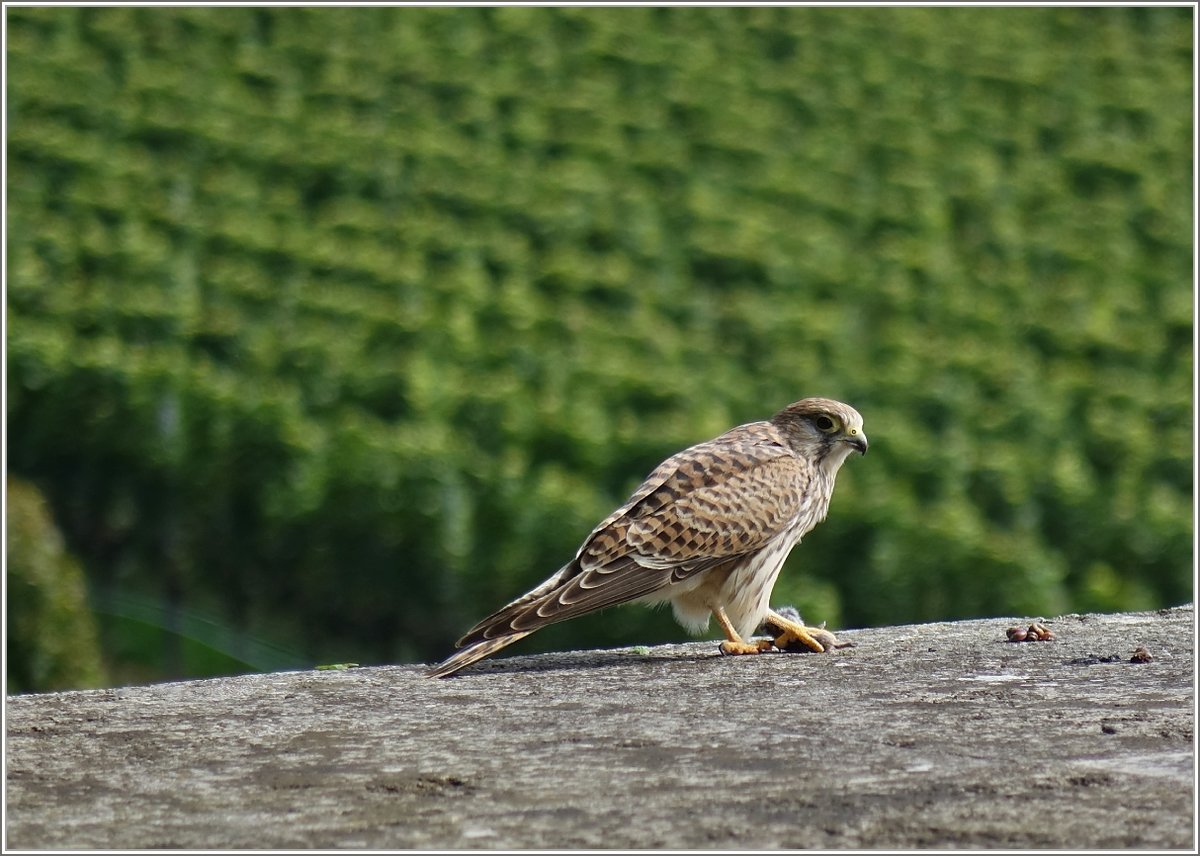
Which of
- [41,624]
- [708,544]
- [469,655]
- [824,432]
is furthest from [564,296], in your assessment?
[469,655]

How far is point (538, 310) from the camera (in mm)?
12867

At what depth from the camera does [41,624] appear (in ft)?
24.1

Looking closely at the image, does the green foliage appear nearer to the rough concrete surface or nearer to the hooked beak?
the rough concrete surface

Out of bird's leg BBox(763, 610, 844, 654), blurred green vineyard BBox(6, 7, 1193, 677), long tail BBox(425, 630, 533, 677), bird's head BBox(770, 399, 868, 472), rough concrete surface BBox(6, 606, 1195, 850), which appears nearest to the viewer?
rough concrete surface BBox(6, 606, 1195, 850)

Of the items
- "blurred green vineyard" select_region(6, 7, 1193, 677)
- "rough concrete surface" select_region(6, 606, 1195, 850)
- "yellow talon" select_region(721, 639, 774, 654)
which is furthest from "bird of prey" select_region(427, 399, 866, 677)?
"blurred green vineyard" select_region(6, 7, 1193, 677)

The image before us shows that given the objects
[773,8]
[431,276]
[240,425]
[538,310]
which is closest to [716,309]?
[538,310]

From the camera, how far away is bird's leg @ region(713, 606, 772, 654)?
15.8 feet

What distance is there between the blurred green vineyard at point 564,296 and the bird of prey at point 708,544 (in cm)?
329

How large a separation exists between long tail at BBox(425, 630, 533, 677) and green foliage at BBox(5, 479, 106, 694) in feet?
11.1

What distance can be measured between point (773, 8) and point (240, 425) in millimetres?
13247

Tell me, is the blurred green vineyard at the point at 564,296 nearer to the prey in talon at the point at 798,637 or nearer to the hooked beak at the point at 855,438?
the hooked beak at the point at 855,438

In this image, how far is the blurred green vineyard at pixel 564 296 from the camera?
9.32 m

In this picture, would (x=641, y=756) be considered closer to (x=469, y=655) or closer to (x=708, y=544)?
(x=469, y=655)

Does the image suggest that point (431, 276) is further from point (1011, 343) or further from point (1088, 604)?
point (1088, 604)
